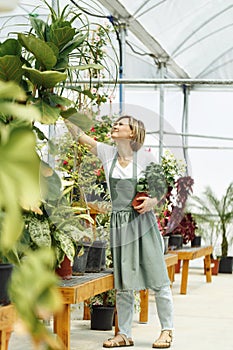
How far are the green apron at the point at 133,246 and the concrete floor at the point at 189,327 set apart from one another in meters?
0.40

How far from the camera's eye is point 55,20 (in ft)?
8.89

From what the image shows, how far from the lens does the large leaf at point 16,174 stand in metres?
0.28

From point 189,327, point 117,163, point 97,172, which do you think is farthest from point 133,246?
point 189,327

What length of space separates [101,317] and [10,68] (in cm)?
279

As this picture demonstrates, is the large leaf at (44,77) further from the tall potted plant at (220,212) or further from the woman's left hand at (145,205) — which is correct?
the tall potted plant at (220,212)

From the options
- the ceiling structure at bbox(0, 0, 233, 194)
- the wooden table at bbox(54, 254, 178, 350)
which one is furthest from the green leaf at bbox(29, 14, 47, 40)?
the ceiling structure at bbox(0, 0, 233, 194)

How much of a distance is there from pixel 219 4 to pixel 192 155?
2844 mm

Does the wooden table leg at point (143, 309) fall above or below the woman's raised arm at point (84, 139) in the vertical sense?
below

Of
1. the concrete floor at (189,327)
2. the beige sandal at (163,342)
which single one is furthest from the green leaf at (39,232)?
the beige sandal at (163,342)

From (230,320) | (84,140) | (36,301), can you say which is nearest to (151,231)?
(84,140)

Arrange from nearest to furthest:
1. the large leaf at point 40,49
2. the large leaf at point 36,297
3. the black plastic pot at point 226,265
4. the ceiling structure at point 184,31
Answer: the large leaf at point 36,297
the large leaf at point 40,49
the ceiling structure at point 184,31
the black plastic pot at point 226,265

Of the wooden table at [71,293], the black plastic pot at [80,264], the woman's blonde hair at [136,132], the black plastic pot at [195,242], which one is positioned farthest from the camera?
the black plastic pot at [195,242]

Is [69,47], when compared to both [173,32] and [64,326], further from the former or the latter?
[173,32]

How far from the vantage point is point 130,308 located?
434cm
